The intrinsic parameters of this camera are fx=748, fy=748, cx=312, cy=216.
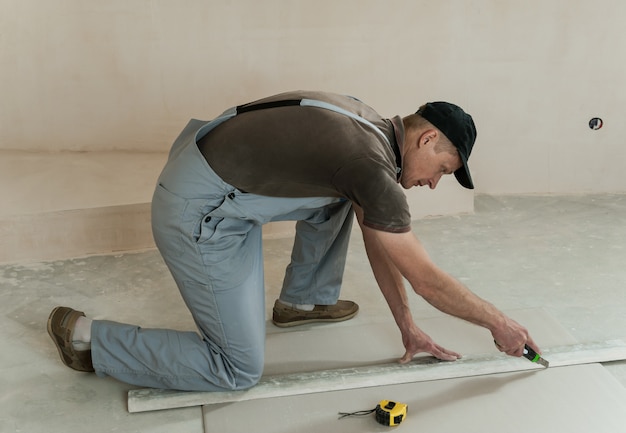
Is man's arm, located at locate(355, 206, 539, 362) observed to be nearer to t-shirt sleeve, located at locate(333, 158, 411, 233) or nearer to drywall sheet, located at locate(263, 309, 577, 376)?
t-shirt sleeve, located at locate(333, 158, 411, 233)

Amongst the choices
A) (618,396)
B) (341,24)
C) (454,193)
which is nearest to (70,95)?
(341,24)

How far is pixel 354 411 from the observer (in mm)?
2354

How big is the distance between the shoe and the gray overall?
0.28ft

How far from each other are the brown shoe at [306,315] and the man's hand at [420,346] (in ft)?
1.41

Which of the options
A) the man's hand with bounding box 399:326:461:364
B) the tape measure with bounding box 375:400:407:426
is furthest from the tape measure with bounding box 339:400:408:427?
the man's hand with bounding box 399:326:461:364

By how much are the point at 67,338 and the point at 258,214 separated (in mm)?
759

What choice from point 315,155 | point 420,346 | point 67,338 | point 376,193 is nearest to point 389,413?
point 420,346

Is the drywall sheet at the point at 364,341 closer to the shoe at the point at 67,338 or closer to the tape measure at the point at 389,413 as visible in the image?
the tape measure at the point at 389,413

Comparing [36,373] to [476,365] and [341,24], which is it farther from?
[341,24]

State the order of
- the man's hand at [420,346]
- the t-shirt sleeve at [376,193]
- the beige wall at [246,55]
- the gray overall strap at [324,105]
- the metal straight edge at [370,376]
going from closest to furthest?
1. the t-shirt sleeve at [376,193]
2. the gray overall strap at [324,105]
3. the metal straight edge at [370,376]
4. the man's hand at [420,346]
5. the beige wall at [246,55]

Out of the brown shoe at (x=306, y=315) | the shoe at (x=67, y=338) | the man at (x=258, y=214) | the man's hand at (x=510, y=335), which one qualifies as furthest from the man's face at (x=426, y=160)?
the shoe at (x=67, y=338)

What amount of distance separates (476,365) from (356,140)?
958 millimetres

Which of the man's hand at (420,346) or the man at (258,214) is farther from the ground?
the man at (258,214)

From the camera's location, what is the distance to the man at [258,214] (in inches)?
82.7
